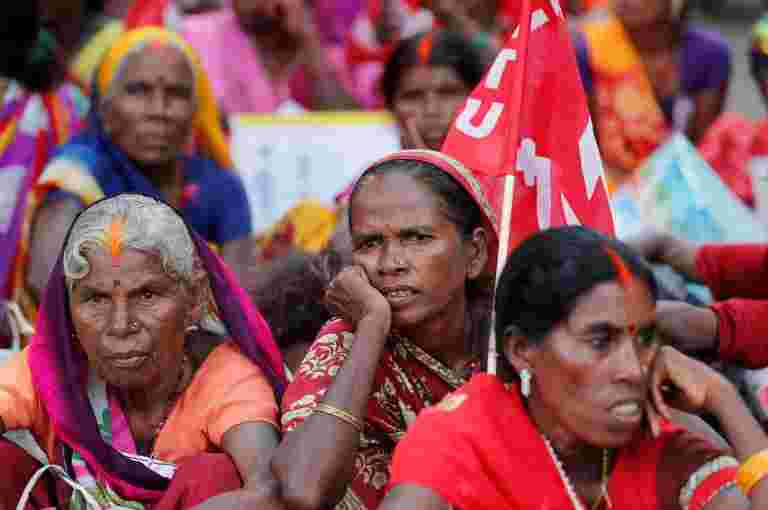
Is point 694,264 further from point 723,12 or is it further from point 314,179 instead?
point 723,12

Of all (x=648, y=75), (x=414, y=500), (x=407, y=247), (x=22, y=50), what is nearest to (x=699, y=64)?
(x=648, y=75)

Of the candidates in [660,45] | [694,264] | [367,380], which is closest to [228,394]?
[367,380]

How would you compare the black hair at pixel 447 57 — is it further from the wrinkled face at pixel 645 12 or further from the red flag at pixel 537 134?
the red flag at pixel 537 134

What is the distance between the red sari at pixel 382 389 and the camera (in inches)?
160

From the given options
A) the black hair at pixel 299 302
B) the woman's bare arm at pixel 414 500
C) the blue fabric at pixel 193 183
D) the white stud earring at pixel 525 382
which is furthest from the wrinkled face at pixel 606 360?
the blue fabric at pixel 193 183

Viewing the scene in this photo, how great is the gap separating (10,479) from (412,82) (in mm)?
3010

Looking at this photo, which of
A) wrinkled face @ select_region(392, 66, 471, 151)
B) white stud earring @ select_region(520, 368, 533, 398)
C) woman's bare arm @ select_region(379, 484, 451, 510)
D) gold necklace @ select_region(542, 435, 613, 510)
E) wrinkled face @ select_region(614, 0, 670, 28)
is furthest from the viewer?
wrinkled face @ select_region(614, 0, 670, 28)

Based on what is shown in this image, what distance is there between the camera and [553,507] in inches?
135

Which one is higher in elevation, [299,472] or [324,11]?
[324,11]

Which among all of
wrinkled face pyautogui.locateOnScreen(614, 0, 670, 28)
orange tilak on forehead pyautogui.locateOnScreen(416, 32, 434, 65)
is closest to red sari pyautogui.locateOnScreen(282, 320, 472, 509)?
orange tilak on forehead pyautogui.locateOnScreen(416, 32, 434, 65)

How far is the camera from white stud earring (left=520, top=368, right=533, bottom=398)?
3566 mm

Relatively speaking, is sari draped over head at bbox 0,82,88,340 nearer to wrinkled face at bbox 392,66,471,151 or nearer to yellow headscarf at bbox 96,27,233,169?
yellow headscarf at bbox 96,27,233,169

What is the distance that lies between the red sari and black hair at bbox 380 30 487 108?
2.54 metres

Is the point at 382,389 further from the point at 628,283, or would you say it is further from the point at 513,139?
the point at 628,283
